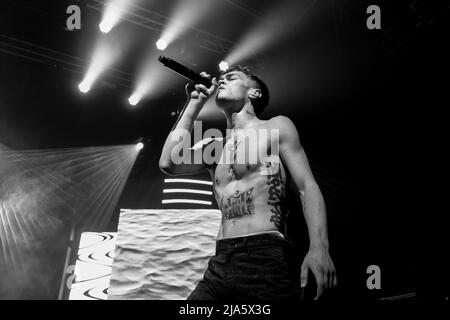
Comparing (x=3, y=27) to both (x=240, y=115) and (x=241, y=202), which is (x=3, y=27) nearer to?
(x=240, y=115)

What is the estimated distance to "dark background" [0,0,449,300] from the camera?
436cm

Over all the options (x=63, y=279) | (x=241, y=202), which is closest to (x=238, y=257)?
(x=241, y=202)

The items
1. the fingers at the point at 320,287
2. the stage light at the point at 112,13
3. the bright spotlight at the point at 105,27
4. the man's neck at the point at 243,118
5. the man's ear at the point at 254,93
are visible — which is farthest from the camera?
the bright spotlight at the point at 105,27

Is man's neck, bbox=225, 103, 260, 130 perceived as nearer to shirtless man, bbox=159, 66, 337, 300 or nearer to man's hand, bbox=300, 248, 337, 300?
shirtless man, bbox=159, 66, 337, 300

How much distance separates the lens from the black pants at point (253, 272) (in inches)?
58.9

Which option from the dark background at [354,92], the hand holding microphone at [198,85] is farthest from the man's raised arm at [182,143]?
the dark background at [354,92]

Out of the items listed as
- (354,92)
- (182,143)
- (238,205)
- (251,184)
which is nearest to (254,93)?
(182,143)

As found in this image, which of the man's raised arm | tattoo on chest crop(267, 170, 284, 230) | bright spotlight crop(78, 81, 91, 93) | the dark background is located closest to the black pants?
tattoo on chest crop(267, 170, 284, 230)

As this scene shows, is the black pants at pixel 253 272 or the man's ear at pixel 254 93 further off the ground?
the man's ear at pixel 254 93

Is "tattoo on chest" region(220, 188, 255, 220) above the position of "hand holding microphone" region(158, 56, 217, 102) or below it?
below

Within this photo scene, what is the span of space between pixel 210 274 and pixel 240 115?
1.13 metres

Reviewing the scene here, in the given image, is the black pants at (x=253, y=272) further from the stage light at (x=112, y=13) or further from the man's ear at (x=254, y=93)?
the stage light at (x=112, y=13)

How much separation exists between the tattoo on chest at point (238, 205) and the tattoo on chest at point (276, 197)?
0.33 ft

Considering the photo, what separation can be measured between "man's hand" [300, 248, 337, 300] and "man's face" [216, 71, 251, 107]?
4.06 ft
